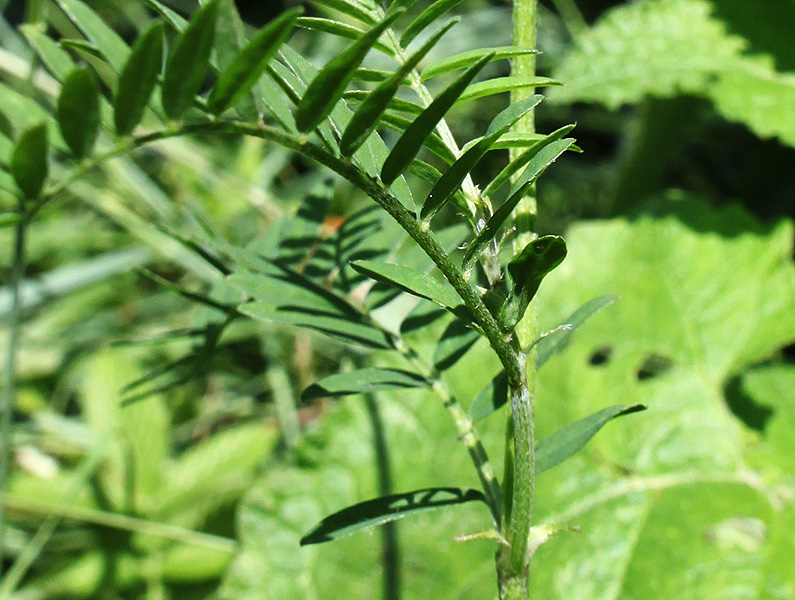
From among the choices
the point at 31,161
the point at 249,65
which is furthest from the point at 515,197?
the point at 31,161

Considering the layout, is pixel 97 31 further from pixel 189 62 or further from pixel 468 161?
pixel 468 161

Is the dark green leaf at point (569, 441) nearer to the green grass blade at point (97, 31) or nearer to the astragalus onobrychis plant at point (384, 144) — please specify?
the astragalus onobrychis plant at point (384, 144)

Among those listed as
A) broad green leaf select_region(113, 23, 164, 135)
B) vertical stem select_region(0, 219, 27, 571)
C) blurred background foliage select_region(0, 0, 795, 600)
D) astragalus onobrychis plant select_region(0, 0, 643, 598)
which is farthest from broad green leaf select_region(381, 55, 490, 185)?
vertical stem select_region(0, 219, 27, 571)

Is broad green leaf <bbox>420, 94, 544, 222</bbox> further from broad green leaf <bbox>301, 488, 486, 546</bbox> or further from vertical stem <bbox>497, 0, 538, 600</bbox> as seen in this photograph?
broad green leaf <bbox>301, 488, 486, 546</bbox>

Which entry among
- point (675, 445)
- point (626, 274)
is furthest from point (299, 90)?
point (626, 274)

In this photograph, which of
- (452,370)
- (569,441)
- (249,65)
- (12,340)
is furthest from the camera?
(452,370)
